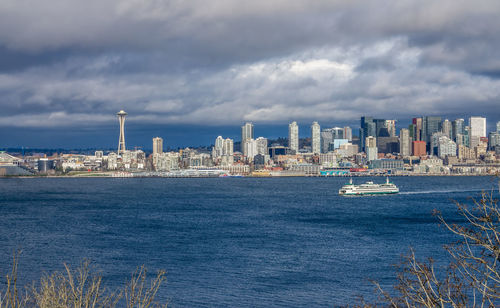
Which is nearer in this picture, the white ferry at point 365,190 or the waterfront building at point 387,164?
the white ferry at point 365,190

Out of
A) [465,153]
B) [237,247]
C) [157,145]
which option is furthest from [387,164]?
[237,247]

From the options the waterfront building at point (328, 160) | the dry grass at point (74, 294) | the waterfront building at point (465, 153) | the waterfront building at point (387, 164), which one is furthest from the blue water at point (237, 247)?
the waterfront building at point (465, 153)

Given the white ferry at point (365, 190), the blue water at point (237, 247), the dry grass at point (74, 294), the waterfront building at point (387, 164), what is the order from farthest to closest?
1. the waterfront building at point (387, 164)
2. the white ferry at point (365, 190)
3. the blue water at point (237, 247)
4. the dry grass at point (74, 294)

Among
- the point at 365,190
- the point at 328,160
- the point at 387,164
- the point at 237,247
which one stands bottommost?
the point at 237,247

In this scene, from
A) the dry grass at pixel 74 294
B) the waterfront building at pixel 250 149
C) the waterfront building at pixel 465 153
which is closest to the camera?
the dry grass at pixel 74 294

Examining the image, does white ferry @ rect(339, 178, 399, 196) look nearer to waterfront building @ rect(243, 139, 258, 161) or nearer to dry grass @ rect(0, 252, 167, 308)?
dry grass @ rect(0, 252, 167, 308)

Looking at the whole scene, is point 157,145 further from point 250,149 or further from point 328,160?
point 328,160

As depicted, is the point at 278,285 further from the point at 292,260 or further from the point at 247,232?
the point at 247,232

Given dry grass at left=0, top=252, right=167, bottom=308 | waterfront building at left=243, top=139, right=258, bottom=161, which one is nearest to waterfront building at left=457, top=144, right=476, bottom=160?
waterfront building at left=243, top=139, right=258, bottom=161

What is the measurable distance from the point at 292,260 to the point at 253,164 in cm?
12175

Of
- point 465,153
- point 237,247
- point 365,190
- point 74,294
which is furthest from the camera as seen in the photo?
point 465,153

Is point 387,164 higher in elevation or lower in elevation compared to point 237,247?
higher

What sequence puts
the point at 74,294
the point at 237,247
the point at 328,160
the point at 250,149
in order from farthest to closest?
the point at 250,149 → the point at 328,160 → the point at 237,247 → the point at 74,294

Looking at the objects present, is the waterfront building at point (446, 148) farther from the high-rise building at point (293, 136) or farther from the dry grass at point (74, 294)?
the dry grass at point (74, 294)
